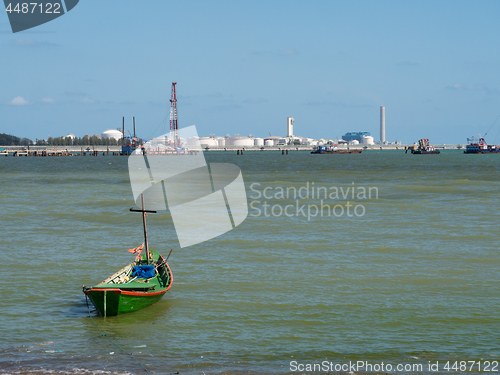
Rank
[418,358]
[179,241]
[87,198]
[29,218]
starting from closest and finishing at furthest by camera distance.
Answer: [418,358], [179,241], [29,218], [87,198]

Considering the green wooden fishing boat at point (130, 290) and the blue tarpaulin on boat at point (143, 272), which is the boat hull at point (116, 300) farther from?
the blue tarpaulin on boat at point (143, 272)

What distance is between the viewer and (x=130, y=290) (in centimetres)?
1720

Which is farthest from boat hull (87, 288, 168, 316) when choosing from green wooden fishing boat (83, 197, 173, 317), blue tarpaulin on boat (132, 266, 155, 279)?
blue tarpaulin on boat (132, 266, 155, 279)

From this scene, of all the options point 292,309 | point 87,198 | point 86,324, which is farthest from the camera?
point 87,198

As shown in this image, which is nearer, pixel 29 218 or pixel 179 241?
pixel 179 241

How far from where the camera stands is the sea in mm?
14273

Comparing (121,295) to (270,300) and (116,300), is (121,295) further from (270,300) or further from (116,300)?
(270,300)

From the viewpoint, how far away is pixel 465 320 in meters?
17.3

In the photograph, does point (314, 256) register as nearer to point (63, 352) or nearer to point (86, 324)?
point (86, 324)

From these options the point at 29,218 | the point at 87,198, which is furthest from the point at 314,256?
the point at 87,198

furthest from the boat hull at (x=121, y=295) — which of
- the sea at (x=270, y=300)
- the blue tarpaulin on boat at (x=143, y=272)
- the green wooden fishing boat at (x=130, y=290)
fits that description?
the blue tarpaulin on boat at (x=143, y=272)

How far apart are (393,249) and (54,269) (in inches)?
633

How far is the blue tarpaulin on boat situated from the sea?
1.20 meters

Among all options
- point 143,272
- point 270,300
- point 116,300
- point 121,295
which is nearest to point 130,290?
point 121,295
